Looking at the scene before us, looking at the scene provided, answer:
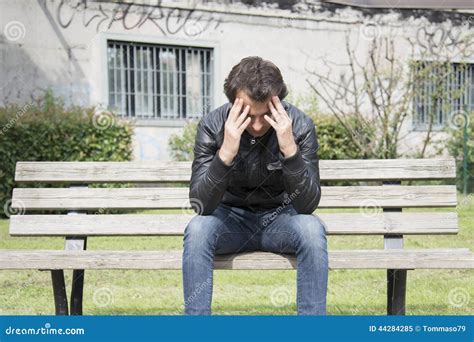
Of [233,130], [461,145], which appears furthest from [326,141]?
[233,130]

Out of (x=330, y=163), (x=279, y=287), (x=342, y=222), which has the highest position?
(x=330, y=163)

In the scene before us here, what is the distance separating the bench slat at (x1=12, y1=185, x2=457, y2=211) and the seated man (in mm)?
577

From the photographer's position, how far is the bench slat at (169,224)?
145 inches

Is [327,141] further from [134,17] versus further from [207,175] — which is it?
[207,175]

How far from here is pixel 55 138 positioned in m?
8.87

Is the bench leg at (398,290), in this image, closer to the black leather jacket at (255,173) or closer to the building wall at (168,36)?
the black leather jacket at (255,173)

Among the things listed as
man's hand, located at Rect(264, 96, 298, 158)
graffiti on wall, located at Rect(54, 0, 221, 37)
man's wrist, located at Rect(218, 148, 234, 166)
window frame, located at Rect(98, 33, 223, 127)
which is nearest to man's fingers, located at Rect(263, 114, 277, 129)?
man's hand, located at Rect(264, 96, 298, 158)

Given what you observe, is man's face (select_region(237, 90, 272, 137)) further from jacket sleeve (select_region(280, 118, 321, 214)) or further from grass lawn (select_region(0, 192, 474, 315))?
grass lawn (select_region(0, 192, 474, 315))

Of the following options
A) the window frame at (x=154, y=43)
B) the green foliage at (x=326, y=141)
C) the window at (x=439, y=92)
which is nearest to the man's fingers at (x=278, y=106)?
the window frame at (x=154, y=43)

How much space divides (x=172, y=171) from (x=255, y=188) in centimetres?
73

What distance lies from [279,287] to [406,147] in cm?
940

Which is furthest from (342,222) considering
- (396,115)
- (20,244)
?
(396,115)
